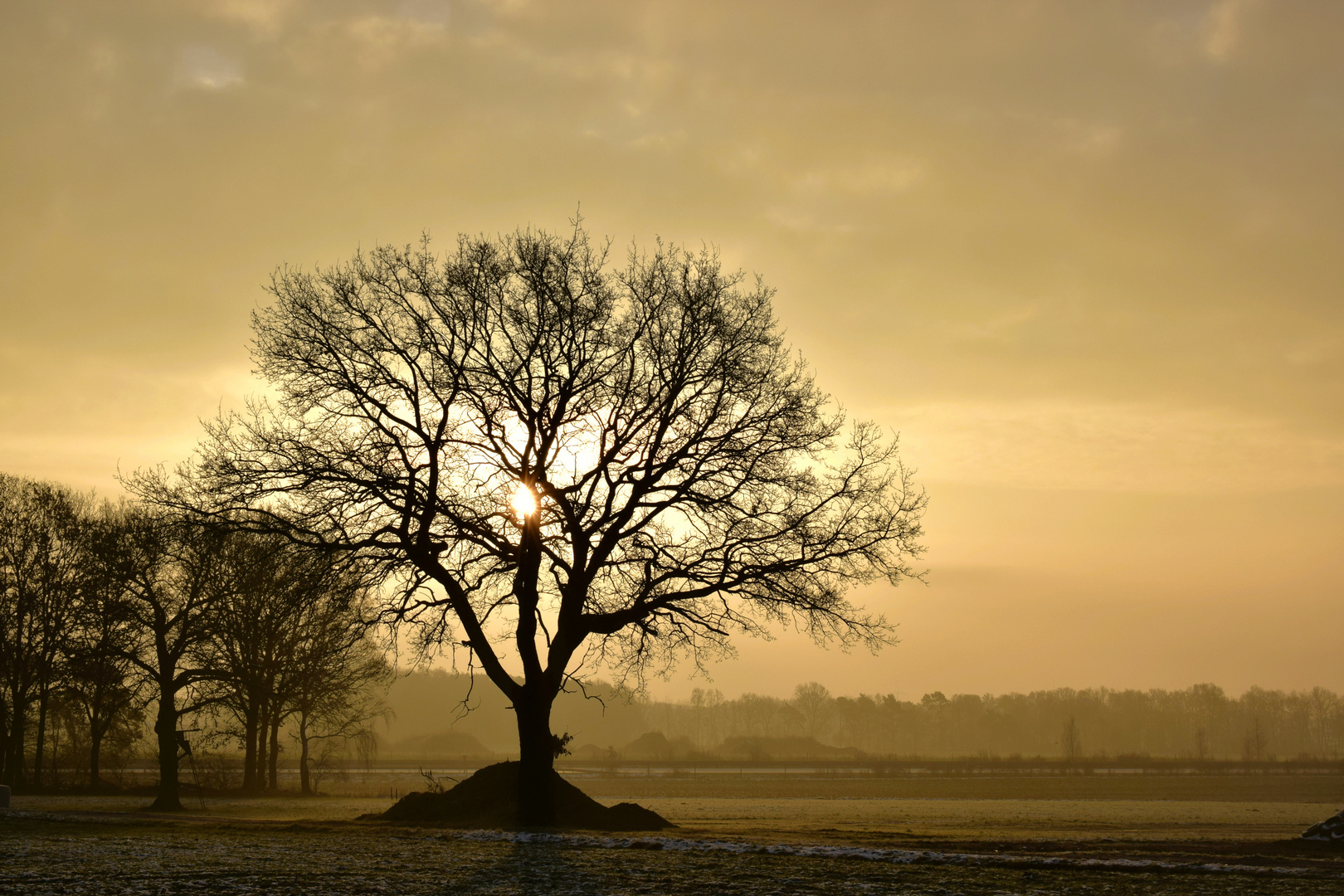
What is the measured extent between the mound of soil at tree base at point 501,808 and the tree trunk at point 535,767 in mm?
271

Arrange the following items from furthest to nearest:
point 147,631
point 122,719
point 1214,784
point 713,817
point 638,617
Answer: point 1214,784, point 122,719, point 147,631, point 713,817, point 638,617

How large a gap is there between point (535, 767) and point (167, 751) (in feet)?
66.7

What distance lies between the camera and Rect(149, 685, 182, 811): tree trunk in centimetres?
3556

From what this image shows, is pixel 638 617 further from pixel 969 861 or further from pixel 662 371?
pixel 969 861

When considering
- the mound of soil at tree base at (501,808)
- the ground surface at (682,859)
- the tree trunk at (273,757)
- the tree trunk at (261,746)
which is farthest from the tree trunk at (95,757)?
the mound of soil at tree base at (501,808)

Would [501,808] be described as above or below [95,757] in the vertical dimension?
above

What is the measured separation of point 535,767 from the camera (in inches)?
901

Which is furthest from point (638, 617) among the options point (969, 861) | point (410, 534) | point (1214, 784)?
point (1214, 784)

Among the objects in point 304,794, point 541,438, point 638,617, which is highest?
point 541,438

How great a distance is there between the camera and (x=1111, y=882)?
12.5m

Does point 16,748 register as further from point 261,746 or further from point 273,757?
point 273,757

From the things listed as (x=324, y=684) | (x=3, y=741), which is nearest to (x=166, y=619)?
(x=324, y=684)

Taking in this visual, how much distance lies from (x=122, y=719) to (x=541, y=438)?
40.5m

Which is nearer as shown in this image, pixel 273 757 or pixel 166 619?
pixel 166 619
